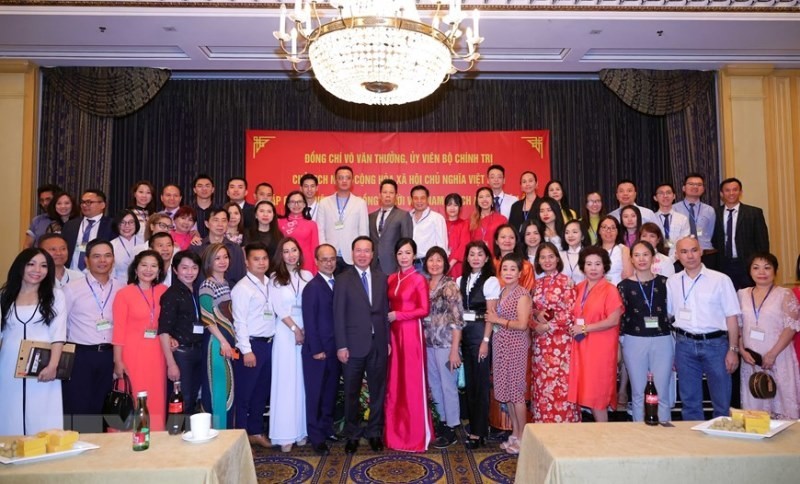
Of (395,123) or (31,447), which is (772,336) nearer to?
(31,447)

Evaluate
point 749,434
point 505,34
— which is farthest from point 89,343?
point 505,34

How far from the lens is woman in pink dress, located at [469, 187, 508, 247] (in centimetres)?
556

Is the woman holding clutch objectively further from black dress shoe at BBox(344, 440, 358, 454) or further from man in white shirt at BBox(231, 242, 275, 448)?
black dress shoe at BBox(344, 440, 358, 454)

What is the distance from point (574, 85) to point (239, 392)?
20.2ft

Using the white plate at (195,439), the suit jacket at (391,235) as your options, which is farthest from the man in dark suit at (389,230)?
the white plate at (195,439)

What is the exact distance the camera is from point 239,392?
14.0ft

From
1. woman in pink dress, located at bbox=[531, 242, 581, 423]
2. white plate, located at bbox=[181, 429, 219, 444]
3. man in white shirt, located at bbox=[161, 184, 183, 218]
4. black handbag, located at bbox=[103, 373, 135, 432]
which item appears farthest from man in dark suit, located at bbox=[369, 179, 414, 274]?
white plate, located at bbox=[181, 429, 219, 444]

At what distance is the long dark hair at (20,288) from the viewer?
10.8ft

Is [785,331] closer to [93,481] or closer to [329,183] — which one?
[93,481]

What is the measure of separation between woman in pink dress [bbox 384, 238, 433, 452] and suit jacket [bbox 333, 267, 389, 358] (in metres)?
0.15

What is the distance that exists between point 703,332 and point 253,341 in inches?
123

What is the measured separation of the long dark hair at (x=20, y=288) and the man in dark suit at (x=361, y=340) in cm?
177

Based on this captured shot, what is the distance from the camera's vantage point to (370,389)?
4316 mm

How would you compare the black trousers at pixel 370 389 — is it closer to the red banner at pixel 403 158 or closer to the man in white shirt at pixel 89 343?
the man in white shirt at pixel 89 343
